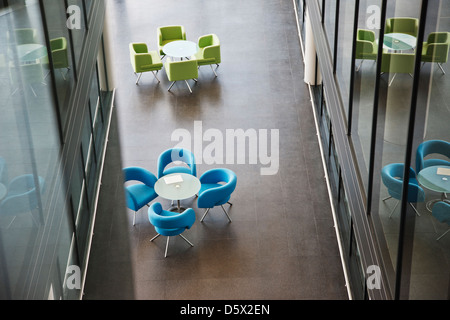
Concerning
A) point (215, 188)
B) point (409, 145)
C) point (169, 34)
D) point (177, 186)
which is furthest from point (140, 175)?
point (409, 145)

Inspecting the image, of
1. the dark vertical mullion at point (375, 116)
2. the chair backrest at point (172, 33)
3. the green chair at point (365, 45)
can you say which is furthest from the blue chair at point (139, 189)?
the chair backrest at point (172, 33)

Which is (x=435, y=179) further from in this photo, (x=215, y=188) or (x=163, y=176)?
(x=163, y=176)

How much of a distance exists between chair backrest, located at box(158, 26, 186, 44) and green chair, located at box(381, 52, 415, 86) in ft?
34.7

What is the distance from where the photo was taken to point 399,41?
6422 mm

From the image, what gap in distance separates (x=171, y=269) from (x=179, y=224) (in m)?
0.76

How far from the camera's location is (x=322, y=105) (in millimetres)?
13852

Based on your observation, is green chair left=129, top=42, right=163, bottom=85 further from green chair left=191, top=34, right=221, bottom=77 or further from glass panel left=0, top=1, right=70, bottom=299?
glass panel left=0, top=1, right=70, bottom=299

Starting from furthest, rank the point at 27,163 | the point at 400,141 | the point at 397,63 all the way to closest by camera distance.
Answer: the point at 27,163 < the point at 397,63 < the point at 400,141

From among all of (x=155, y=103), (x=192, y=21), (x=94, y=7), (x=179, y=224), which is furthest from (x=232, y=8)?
(x=179, y=224)

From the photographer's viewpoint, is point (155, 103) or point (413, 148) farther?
point (155, 103)

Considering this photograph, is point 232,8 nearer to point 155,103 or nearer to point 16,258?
point 155,103

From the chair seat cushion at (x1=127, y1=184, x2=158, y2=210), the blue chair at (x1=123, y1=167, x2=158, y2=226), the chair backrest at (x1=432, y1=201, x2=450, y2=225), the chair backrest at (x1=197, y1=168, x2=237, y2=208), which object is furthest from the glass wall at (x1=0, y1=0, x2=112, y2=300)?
the chair backrest at (x1=432, y1=201, x2=450, y2=225)

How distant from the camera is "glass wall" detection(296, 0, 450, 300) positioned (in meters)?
5.54

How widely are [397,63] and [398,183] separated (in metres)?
1.17
